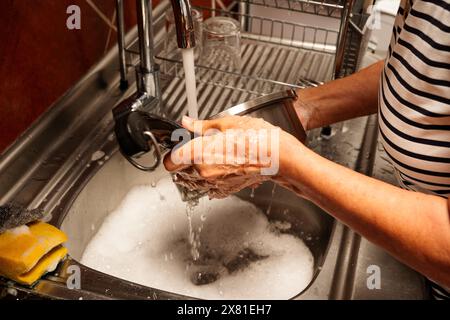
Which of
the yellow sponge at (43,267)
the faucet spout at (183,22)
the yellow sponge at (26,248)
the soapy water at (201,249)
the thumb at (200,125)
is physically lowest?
the soapy water at (201,249)

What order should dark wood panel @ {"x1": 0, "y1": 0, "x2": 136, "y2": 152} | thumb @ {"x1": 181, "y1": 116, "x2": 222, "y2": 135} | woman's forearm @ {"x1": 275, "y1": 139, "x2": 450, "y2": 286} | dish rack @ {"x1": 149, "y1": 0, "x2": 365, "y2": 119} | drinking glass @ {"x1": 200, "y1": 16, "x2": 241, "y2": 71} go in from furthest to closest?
1. drinking glass @ {"x1": 200, "y1": 16, "x2": 241, "y2": 71}
2. dish rack @ {"x1": 149, "y1": 0, "x2": 365, "y2": 119}
3. dark wood panel @ {"x1": 0, "y1": 0, "x2": 136, "y2": 152}
4. thumb @ {"x1": 181, "y1": 116, "x2": 222, "y2": 135}
5. woman's forearm @ {"x1": 275, "y1": 139, "x2": 450, "y2": 286}

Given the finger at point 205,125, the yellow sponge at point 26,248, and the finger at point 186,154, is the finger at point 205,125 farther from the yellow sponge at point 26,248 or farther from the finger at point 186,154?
the yellow sponge at point 26,248

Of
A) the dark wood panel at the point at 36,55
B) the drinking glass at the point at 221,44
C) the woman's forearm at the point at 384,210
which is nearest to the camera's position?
the woman's forearm at the point at 384,210

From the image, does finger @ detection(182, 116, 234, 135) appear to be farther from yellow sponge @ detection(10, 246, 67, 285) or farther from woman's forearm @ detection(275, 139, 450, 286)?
yellow sponge @ detection(10, 246, 67, 285)

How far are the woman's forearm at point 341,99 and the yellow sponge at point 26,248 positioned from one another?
0.45 meters

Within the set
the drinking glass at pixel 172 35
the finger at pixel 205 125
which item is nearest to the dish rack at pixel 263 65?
the drinking glass at pixel 172 35

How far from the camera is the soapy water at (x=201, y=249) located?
0.87 meters

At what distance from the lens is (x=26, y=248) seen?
674 mm

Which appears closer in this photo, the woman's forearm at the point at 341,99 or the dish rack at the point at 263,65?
the woman's forearm at the point at 341,99

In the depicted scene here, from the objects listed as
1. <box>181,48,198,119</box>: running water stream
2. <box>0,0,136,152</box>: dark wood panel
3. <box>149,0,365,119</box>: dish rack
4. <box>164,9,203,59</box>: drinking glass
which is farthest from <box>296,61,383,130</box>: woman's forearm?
<box>0,0,136,152</box>: dark wood panel

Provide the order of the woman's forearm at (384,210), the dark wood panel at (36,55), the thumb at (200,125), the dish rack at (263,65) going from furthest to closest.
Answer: the dish rack at (263,65) < the dark wood panel at (36,55) < the thumb at (200,125) < the woman's forearm at (384,210)

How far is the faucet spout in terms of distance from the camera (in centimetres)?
69

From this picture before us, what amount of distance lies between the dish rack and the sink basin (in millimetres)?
162

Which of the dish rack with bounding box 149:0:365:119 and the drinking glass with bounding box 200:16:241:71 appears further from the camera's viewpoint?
the drinking glass with bounding box 200:16:241:71
